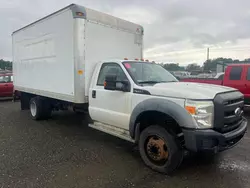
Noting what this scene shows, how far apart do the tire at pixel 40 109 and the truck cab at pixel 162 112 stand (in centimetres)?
297

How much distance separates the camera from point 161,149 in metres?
3.76

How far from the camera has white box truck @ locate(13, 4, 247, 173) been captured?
3.35 meters

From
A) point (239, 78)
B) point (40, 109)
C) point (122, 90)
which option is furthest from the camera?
point (239, 78)

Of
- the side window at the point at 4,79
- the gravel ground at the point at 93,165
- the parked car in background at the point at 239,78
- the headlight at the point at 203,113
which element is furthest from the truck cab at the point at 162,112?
the side window at the point at 4,79

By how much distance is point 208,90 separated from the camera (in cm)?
362

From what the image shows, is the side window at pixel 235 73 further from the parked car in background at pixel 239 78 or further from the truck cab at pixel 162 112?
the truck cab at pixel 162 112

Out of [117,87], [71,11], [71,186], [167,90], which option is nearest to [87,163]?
[71,186]

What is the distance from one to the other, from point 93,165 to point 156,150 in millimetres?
1215

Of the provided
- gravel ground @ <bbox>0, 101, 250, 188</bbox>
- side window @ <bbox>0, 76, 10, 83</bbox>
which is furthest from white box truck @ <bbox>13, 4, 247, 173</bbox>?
side window @ <bbox>0, 76, 10, 83</bbox>

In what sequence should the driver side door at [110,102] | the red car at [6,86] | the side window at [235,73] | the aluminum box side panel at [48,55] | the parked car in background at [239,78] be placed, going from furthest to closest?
the red car at [6,86]
the side window at [235,73]
the parked car in background at [239,78]
the aluminum box side panel at [48,55]
the driver side door at [110,102]

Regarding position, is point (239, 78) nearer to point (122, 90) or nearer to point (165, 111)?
point (122, 90)

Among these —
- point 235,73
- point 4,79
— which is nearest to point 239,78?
point 235,73

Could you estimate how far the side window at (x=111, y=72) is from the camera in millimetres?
4594

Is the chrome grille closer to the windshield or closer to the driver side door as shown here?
the windshield
